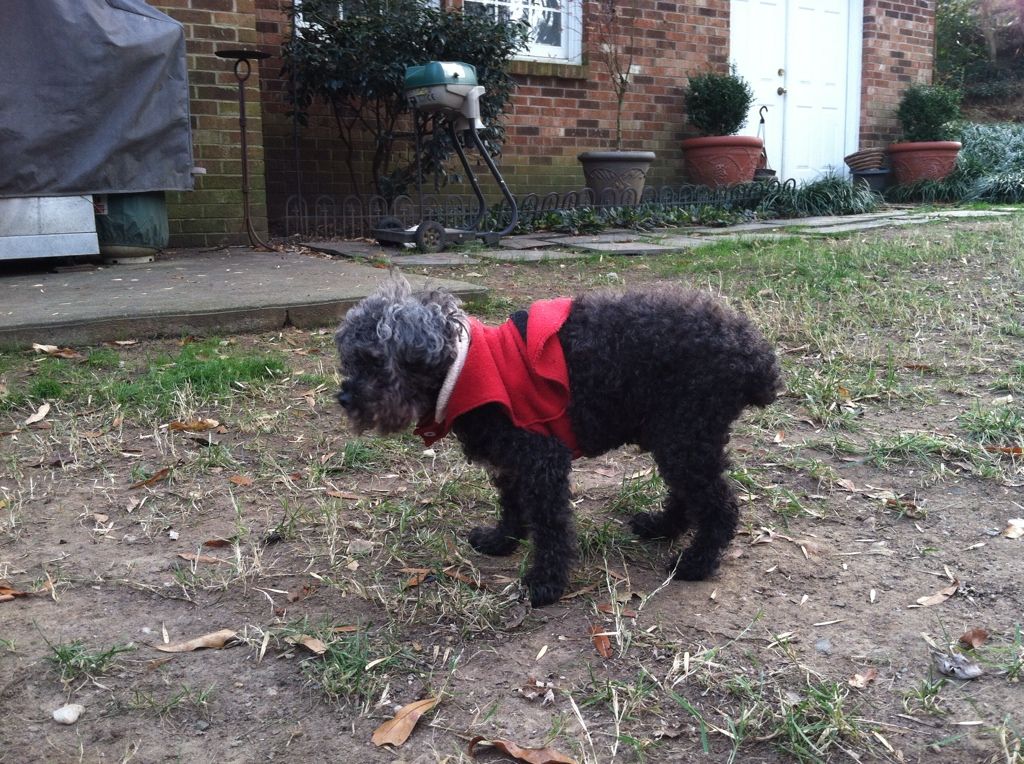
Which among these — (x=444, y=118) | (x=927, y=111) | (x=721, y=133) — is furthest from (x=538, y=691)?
(x=927, y=111)

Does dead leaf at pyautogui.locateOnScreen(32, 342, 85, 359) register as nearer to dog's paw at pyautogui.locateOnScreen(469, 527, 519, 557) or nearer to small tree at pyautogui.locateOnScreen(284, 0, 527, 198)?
dog's paw at pyautogui.locateOnScreen(469, 527, 519, 557)

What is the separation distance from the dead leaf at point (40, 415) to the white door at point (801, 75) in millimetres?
10934

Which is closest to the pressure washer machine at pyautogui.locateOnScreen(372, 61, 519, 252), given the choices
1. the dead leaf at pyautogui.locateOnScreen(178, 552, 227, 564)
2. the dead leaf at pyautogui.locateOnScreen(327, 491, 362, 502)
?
the dead leaf at pyautogui.locateOnScreen(327, 491, 362, 502)

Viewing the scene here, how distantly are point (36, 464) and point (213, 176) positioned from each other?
5.06m


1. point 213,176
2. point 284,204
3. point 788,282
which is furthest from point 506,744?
point 284,204

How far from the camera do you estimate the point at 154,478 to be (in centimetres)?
341

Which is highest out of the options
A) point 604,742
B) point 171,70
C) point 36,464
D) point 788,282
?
point 171,70

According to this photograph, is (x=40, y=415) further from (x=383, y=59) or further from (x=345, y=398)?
(x=383, y=59)

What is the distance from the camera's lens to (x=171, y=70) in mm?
7004

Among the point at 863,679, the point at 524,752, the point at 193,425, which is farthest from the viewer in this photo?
the point at 193,425

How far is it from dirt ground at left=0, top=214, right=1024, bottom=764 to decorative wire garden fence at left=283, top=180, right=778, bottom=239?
178 inches

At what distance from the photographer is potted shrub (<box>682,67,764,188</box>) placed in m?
11.6

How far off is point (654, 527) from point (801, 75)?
12.3 m

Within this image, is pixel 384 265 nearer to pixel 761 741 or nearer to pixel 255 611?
pixel 255 611
